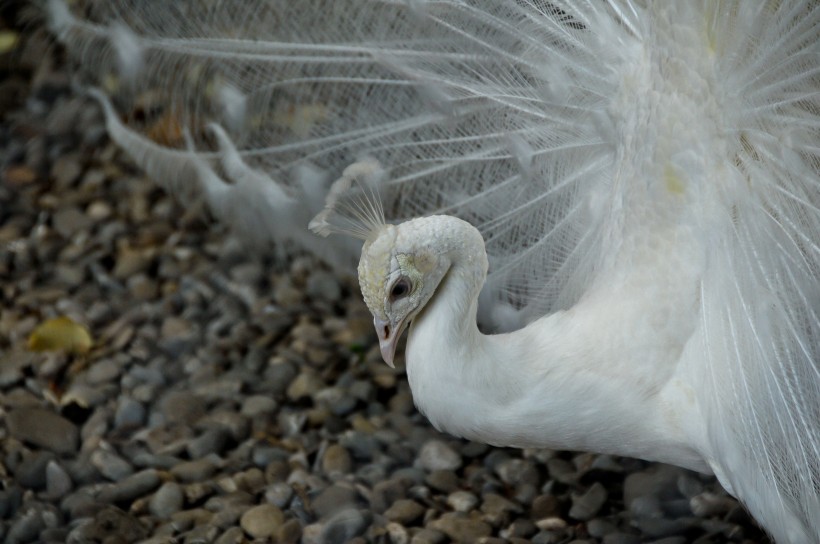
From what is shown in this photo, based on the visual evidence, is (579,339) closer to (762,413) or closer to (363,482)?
(762,413)

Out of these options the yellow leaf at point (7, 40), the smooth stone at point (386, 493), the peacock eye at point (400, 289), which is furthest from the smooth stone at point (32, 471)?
the yellow leaf at point (7, 40)

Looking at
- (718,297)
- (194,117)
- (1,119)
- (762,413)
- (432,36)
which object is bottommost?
(1,119)

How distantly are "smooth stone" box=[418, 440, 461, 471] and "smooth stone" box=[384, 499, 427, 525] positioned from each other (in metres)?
0.18

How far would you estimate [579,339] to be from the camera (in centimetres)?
229

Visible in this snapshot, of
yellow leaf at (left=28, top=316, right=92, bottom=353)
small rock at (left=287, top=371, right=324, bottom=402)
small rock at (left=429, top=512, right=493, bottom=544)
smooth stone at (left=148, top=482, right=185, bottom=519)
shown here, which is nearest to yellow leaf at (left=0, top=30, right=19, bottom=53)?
yellow leaf at (left=28, top=316, right=92, bottom=353)

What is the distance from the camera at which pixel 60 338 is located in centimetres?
339

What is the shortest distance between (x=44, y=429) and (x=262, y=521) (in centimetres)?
73

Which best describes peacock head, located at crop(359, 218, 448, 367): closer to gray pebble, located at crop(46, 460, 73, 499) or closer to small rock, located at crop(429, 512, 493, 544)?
small rock, located at crop(429, 512, 493, 544)

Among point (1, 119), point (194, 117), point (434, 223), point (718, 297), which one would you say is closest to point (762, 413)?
point (718, 297)

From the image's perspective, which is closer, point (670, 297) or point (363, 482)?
point (670, 297)

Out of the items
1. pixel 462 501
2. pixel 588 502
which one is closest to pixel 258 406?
pixel 462 501

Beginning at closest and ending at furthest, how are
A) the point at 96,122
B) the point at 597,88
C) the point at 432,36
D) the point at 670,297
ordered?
1. the point at 670,297
2. the point at 597,88
3. the point at 432,36
4. the point at 96,122

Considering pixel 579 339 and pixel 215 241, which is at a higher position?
pixel 579 339

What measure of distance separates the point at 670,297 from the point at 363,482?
40.8 inches
